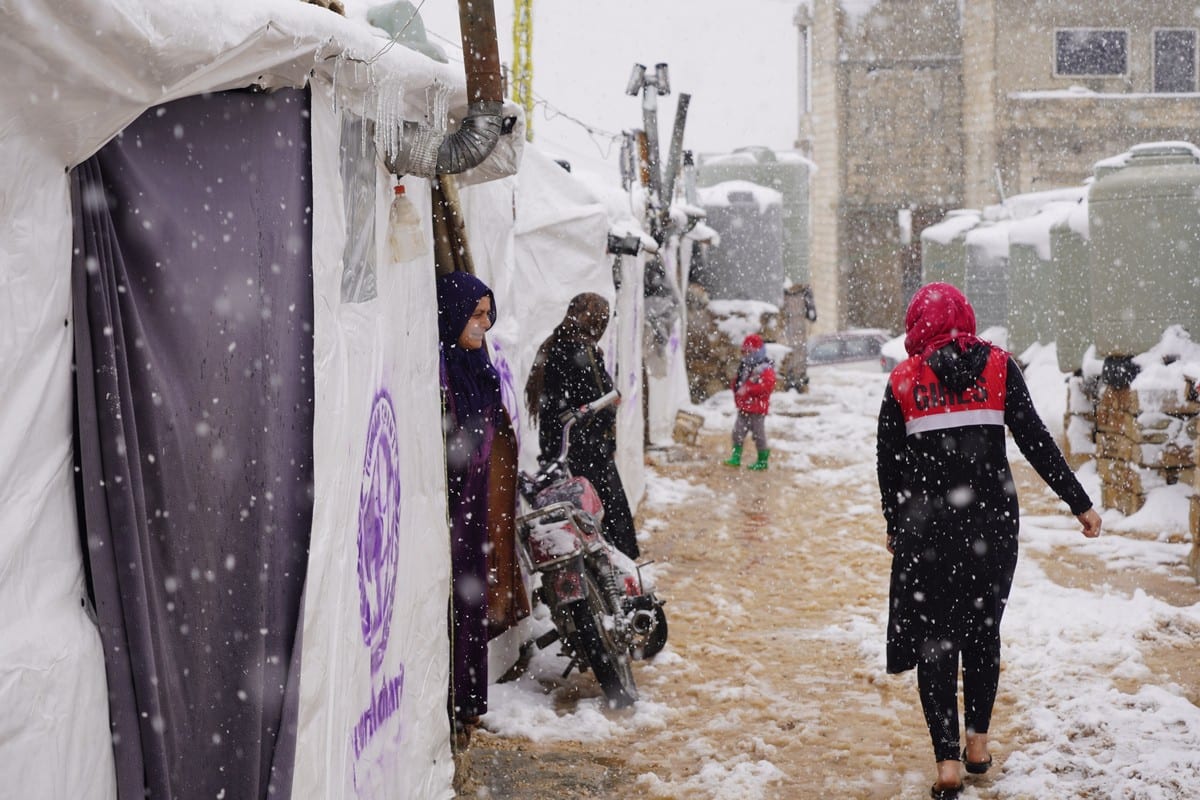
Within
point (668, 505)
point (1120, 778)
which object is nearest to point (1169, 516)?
point (668, 505)

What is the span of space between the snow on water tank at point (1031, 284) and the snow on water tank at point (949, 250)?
4.63 meters

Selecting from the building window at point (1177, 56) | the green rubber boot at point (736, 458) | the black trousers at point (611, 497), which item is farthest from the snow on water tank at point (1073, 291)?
the building window at point (1177, 56)

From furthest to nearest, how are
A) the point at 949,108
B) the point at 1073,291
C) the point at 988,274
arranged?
the point at 949,108
the point at 988,274
the point at 1073,291

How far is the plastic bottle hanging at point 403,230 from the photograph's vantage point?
155 inches

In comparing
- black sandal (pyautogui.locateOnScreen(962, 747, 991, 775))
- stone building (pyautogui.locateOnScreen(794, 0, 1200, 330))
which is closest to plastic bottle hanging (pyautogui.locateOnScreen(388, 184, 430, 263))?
black sandal (pyautogui.locateOnScreen(962, 747, 991, 775))

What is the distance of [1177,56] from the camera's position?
30719 mm

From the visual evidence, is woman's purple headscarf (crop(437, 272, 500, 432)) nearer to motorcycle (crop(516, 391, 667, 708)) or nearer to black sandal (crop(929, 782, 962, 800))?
motorcycle (crop(516, 391, 667, 708))

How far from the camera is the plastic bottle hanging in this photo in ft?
12.9

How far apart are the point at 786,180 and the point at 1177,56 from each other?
38.8ft

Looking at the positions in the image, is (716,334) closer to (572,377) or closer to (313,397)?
(572,377)

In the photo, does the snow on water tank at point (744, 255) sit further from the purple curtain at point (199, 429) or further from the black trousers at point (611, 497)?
the purple curtain at point (199, 429)

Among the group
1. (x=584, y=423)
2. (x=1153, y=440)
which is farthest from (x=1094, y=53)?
(x=584, y=423)

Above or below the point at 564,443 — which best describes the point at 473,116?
above

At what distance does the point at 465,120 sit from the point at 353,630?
5.70 feet
